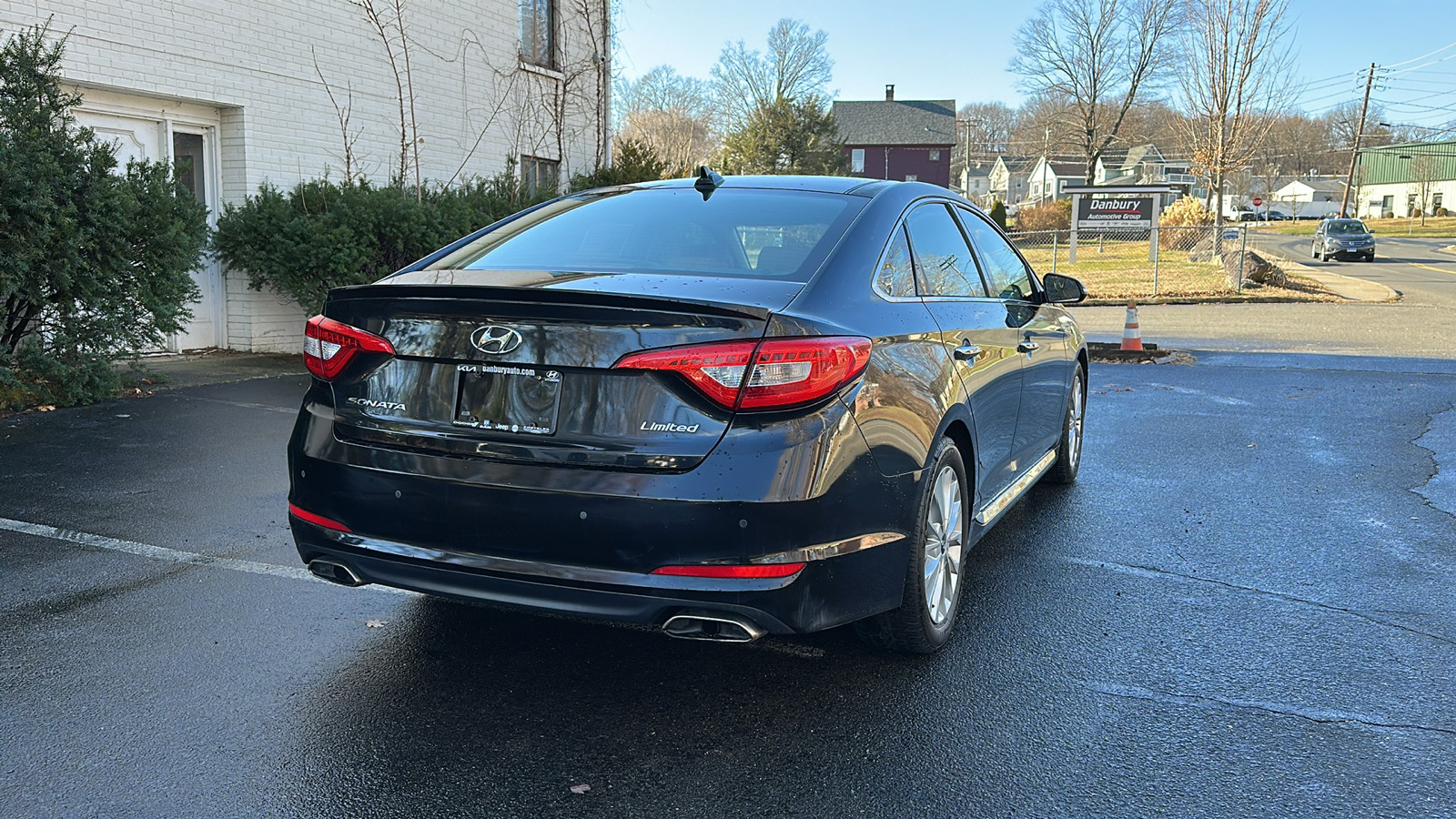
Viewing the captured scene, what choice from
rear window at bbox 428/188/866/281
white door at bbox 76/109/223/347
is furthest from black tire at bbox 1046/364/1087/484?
white door at bbox 76/109/223/347

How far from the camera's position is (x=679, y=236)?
3871 millimetres

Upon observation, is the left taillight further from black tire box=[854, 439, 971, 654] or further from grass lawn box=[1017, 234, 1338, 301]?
grass lawn box=[1017, 234, 1338, 301]

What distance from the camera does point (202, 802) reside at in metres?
2.73

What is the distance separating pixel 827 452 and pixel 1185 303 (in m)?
21.2

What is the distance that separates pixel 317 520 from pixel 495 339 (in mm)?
867

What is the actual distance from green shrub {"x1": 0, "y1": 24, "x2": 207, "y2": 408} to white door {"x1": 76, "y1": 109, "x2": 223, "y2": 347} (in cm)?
157

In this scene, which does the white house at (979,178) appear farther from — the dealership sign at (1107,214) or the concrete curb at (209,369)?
the concrete curb at (209,369)

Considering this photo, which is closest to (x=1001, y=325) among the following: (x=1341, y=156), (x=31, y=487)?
(x=31, y=487)

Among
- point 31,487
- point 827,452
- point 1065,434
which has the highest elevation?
point 827,452

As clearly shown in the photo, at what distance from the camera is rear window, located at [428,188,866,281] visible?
357cm

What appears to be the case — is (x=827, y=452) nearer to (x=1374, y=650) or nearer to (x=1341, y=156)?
(x=1374, y=650)

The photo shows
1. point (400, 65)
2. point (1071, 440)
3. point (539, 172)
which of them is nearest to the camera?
point (1071, 440)

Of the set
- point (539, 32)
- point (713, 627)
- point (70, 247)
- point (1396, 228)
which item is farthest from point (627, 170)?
point (1396, 228)

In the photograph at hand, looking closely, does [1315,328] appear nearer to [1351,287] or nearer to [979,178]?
[1351,287]
